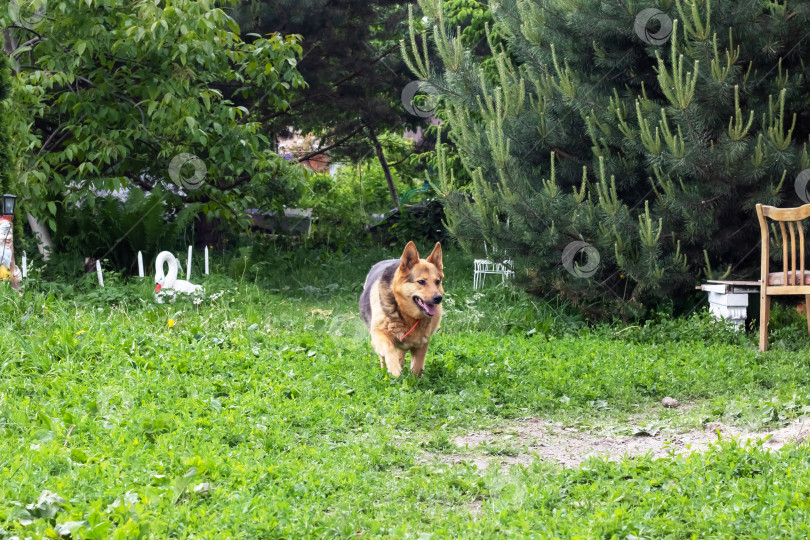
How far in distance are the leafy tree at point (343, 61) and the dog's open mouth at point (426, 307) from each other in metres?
8.37

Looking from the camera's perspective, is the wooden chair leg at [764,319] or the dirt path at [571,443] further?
the wooden chair leg at [764,319]

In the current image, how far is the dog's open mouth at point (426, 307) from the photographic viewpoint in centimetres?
583

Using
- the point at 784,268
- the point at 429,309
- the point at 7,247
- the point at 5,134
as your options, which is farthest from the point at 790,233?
the point at 5,134

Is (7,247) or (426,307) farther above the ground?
(7,247)

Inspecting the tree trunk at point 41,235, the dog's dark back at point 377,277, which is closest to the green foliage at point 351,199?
the tree trunk at point 41,235

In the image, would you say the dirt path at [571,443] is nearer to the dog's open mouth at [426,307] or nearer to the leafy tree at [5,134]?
the dog's open mouth at [426,307]

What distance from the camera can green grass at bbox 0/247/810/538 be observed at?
3281 mm

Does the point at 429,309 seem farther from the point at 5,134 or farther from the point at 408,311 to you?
the point at 5,134

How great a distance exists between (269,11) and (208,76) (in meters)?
2.70

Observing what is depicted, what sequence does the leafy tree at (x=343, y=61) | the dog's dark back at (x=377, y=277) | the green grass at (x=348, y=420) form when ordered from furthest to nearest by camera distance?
the leafy tree at (x=343, y=61)
the dog's dark back at (x=377, y=277)
the green grass at (x=348, y=420)

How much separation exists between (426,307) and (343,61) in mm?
9826

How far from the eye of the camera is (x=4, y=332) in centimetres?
631

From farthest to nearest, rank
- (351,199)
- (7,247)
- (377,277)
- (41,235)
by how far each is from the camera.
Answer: (351,199) < (41,235) < (7,247) < (377,277)

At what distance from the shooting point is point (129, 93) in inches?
414
